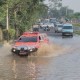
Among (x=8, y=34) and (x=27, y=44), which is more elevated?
(x=8, y=34)

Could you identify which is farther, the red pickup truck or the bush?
the bush

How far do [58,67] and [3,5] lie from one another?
20.2m

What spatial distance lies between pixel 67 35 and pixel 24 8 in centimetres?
1733

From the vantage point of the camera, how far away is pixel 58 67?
69.5ft

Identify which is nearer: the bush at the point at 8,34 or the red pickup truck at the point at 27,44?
the red pickup truck at the point at 27,44

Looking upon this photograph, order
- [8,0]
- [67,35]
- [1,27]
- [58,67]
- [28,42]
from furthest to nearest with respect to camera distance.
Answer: [67,35], [1,27], [8,0], [28,42], [58,67]

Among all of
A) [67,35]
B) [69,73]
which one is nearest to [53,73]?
[69,73]

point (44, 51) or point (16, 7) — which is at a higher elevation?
point (16, 7)

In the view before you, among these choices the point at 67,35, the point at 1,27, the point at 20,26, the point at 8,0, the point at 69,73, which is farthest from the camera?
the point at 67,35

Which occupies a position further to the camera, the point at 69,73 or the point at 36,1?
the point at 36,1

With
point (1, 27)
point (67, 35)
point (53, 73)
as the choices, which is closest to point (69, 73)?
point (53, 73)

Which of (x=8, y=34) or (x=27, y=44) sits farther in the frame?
(x=8, y=34)

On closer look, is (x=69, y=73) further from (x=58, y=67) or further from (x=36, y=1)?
(x=36, y=1)

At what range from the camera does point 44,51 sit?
29438 millimetres
